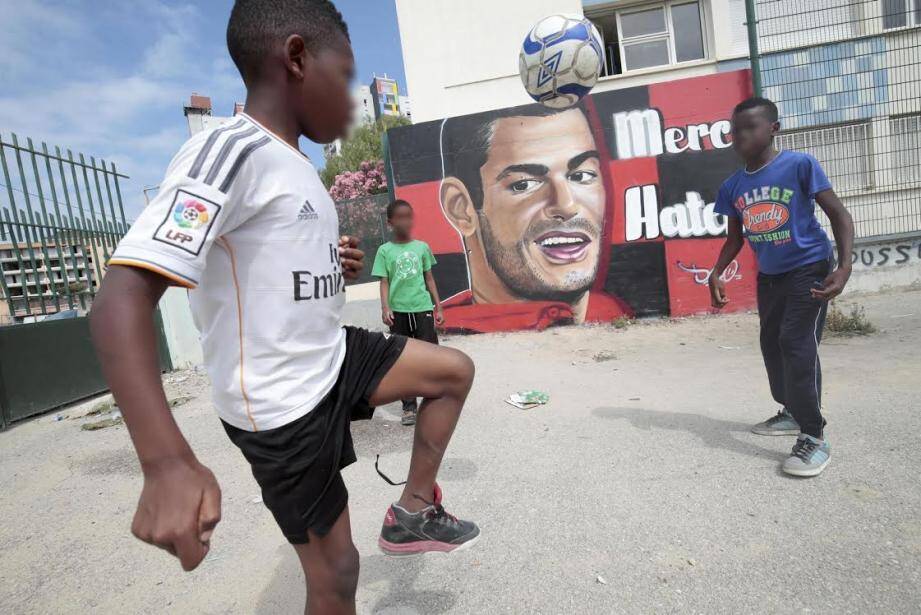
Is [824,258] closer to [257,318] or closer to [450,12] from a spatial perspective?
[257,318]

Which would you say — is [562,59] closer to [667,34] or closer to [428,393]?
[428,393]

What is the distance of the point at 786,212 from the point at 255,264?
311cm

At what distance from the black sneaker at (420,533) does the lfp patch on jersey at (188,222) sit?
4.00ft

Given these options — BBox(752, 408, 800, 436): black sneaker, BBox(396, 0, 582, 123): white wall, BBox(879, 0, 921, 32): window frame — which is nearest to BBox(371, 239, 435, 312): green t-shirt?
BBox(752, 408, 800, 436): black sneaker

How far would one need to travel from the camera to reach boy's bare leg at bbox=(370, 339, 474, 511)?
1827 mm

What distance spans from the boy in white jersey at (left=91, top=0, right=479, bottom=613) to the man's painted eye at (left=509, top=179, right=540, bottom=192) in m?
6.58

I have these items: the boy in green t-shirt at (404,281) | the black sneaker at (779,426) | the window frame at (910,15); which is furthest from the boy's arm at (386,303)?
the window frame at (910,15)

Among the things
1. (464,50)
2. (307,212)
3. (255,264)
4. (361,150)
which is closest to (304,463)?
(255,264)

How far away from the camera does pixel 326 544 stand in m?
1.52

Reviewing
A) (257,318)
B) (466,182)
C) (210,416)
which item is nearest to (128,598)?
(257,318)

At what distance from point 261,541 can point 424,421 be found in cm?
151

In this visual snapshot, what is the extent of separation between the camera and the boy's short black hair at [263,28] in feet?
4.92

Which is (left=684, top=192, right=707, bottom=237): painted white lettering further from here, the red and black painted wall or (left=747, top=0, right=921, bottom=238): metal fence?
(left=747, top=0, right=921, bottom=238): metal fence

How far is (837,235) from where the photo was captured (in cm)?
309
